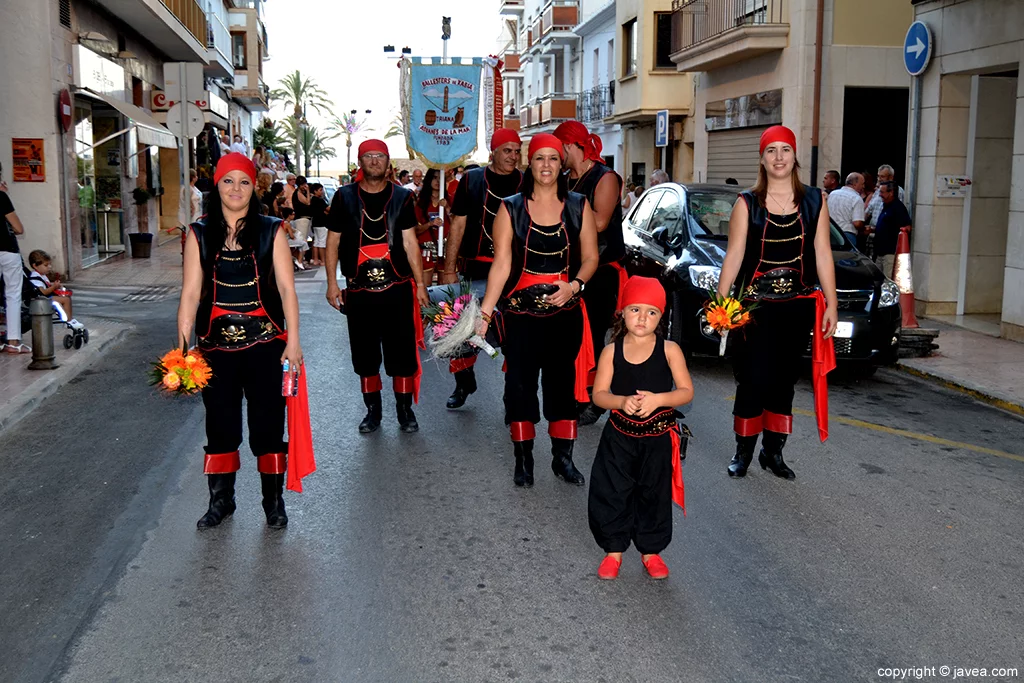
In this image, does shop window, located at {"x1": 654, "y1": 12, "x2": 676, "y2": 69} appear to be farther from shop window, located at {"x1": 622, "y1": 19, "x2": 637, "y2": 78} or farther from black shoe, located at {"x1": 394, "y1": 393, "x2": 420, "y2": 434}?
black shoe, located at {"x1": 394, "y1": 393, "x2": 420, "y2": 434}

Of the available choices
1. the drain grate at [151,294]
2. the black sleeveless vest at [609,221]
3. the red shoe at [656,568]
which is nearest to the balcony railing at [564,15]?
the drain grate at [151,294]

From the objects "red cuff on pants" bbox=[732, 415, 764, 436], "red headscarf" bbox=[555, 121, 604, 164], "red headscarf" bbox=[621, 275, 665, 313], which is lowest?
"red cuff on pants" bbox=[732, 415, 764, 436]

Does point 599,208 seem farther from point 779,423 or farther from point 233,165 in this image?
point 233,165

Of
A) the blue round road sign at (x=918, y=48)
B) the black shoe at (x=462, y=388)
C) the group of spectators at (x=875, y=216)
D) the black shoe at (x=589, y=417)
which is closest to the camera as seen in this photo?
the black shoe at (x=589, y=417)

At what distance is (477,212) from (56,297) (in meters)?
5.99

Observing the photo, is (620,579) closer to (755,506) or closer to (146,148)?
(755,506)

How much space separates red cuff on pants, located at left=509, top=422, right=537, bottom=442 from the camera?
21.4 ft

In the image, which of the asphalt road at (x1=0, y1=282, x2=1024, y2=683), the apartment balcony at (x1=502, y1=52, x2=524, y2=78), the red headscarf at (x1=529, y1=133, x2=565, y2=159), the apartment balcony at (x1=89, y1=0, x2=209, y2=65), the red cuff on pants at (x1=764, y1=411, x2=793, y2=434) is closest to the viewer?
the asphalt road at (x1=0, y1=282, x2=1024, y2=683)

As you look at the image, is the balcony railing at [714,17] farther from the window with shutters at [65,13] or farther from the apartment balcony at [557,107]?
the apartment balcony at [557,107]

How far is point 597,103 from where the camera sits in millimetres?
41125

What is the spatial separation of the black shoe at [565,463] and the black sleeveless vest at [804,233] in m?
1.44

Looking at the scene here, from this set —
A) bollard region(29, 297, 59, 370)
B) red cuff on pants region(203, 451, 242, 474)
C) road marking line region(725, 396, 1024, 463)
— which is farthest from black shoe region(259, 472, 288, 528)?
bollard region(29, 297, 59, 370)

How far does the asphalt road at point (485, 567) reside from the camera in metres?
4.23

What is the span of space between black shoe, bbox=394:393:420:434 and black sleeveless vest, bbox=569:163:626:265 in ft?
5.57
